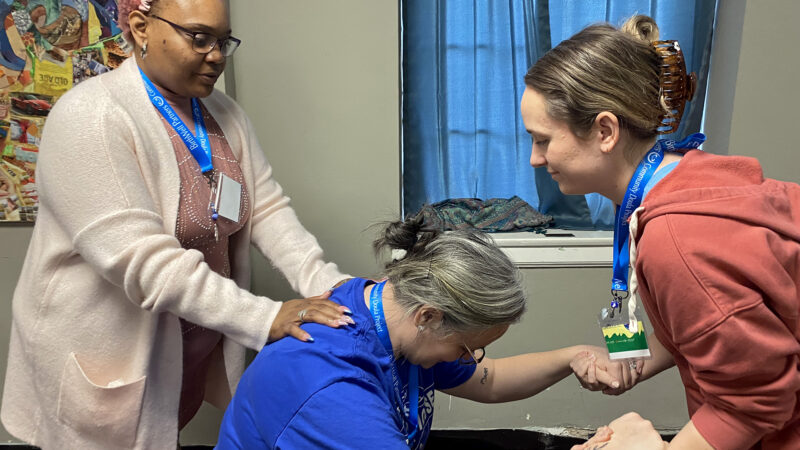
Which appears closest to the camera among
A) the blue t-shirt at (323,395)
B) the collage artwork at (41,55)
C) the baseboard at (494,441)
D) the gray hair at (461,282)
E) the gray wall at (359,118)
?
the blue t-shirt at (323,395)

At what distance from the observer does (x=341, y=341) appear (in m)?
1.17

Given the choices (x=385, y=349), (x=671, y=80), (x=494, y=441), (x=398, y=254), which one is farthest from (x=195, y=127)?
(x=494, y=441)

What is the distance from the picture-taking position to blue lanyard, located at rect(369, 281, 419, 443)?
1221mm

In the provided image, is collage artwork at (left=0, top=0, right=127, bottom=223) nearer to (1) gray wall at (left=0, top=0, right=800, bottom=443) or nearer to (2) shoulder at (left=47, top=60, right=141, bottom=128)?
(1) gray wall at (left=0, top=0, right=800, bottom=443)

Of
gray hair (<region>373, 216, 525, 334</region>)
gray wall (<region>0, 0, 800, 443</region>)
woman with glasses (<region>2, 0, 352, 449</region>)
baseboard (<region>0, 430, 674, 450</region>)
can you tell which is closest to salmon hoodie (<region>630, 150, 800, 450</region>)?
gray hair (<region>373, 216, 525, 334</region>)

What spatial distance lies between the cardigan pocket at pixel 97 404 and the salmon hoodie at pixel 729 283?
1.14m

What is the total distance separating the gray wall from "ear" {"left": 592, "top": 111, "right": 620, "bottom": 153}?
4.07 feet

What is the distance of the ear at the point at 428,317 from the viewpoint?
1.18m

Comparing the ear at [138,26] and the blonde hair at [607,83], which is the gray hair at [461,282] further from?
the ear at [138,26]

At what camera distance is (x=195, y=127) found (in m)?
1.56

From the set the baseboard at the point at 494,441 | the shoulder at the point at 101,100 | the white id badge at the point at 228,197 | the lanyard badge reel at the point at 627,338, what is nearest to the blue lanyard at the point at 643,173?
the lanyard badge reel at the point at 627,338

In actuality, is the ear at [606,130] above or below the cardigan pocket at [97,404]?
above

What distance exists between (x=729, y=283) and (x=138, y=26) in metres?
1.33

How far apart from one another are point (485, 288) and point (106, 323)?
0.89 meters
